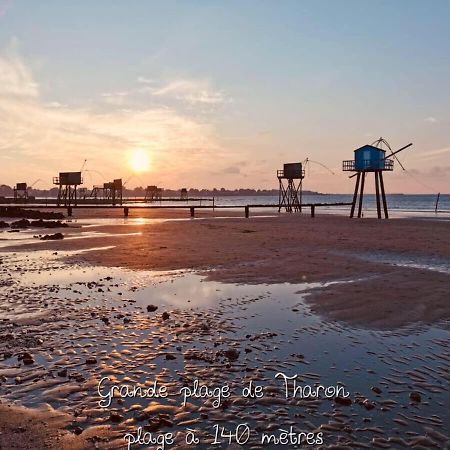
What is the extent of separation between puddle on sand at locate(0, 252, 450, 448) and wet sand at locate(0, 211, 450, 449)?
0.02m

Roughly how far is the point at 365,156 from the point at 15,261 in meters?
43.1

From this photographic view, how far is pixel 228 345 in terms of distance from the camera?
747 centimetres

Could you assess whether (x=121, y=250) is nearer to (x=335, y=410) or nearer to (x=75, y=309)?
(x=75, y=309)

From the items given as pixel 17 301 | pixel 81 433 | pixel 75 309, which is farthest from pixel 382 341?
pixel 17 301

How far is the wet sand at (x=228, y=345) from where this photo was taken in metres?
4.83

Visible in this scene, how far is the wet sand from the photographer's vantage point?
4.83 m

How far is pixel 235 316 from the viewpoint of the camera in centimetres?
940

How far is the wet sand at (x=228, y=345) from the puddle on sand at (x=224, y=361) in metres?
0.02

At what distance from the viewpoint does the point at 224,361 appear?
671cm

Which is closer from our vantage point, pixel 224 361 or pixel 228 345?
pixel 224 361

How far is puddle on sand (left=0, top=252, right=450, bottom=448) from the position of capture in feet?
16.1

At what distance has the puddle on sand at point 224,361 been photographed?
489cm

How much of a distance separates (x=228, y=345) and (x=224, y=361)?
30.3 inches

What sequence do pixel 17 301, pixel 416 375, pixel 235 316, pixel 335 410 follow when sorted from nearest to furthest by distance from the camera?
1. pixel 335 410
2. pixel 416 375
3. pixel 235 316
4. pixel 17 301
